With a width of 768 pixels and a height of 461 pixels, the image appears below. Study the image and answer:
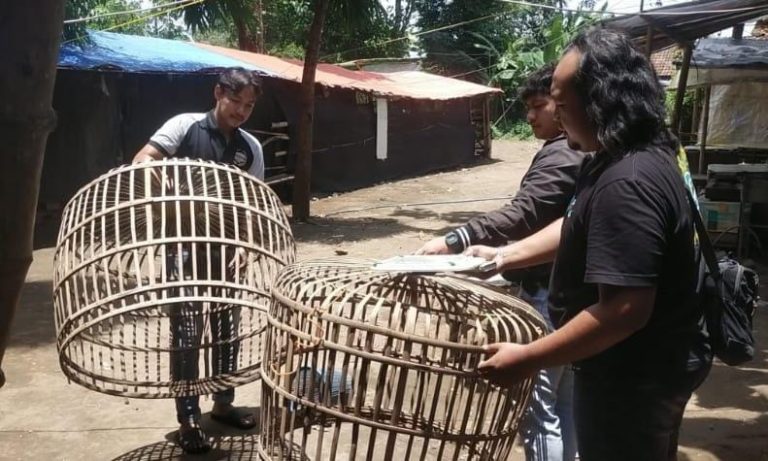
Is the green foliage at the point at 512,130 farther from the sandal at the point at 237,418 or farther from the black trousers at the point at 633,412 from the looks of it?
the black trousers at the point at 633,412

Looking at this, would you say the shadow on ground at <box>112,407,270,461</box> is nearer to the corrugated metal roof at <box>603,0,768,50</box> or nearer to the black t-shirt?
the black t-shirt

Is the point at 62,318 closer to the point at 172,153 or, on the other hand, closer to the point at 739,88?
the point at 172,153

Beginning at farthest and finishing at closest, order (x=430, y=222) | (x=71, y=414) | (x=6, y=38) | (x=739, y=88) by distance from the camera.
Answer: (x=739, y=88) < (x=430, y=222) < (x=71, y=414) < (x=6, y=38)

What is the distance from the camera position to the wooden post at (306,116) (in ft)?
31.9

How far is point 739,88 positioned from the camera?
12039mm

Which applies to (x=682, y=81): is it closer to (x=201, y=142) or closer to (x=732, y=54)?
(x=732, y=54)

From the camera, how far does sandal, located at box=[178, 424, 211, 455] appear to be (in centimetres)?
338

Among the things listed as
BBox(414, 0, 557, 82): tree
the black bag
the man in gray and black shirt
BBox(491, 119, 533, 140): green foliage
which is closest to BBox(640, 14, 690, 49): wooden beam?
the man in gray and black shirt

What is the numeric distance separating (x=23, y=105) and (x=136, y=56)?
31.8 ft

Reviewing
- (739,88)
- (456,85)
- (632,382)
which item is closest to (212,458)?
(632,382)

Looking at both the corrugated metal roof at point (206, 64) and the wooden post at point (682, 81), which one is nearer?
the wooden post at point (682, 81)

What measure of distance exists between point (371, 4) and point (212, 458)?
7825 mm

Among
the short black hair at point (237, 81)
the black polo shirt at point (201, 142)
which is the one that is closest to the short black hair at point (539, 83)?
the short black hair at point (237, 81)

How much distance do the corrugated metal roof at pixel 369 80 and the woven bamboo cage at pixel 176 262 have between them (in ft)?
29.5
